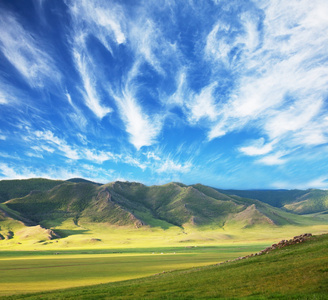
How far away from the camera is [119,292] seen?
29688 mm

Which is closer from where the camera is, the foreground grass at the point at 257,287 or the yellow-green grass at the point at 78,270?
the foreground grass at the point at 257,287

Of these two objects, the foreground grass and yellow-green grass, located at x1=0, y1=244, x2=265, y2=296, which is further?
yellow-green grass, located at x1=0, y1=244, x2=265, y2=296

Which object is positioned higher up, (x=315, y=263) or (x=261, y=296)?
(x=315, y=263)

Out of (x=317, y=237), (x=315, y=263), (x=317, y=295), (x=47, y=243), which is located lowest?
(x=317, y=295)

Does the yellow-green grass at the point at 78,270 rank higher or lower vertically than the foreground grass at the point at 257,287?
higher

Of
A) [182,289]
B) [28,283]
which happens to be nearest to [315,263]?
[182,289]

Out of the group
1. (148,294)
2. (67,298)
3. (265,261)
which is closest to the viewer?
(148,294)

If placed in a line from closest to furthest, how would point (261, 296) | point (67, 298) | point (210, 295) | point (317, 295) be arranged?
point (317, 295) < point (261, 296) < point (210, 295) < point (67, 298)

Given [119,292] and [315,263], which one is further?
[119,292]

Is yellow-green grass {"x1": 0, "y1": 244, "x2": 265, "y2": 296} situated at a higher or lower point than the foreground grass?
higher

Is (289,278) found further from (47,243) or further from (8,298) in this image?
(47,243)

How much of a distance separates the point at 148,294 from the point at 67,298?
8.95 m

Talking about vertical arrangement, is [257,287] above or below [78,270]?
below

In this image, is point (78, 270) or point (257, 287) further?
point (78, 270)
